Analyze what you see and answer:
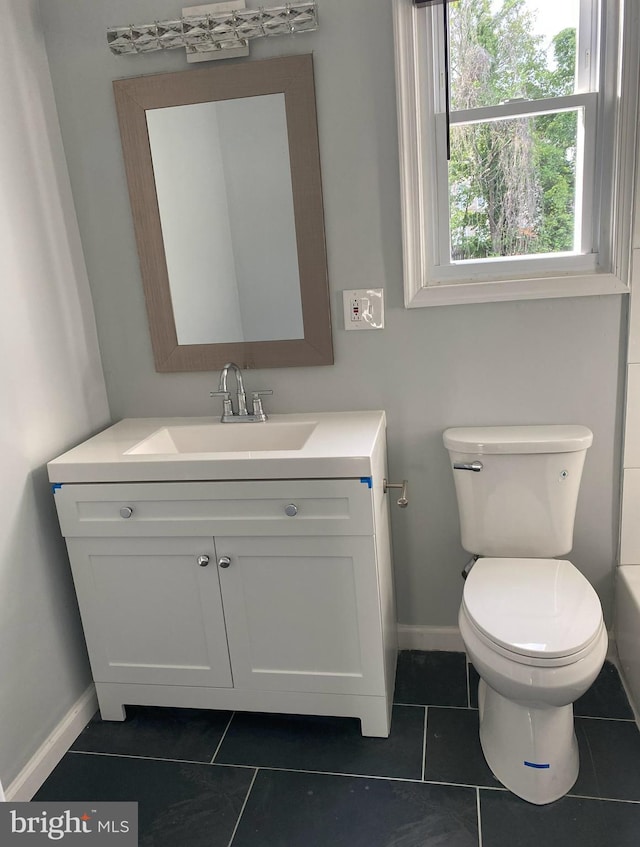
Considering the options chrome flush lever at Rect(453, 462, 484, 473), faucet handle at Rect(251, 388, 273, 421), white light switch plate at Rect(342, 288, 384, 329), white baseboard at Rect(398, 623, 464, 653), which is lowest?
white baseboard at Rect(398, 623, 464, 653)

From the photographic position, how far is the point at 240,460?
1634mm

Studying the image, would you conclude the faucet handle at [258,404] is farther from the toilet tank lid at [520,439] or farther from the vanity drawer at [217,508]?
the toilet tank lid at [520,439]

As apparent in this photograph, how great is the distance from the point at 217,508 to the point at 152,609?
389mm

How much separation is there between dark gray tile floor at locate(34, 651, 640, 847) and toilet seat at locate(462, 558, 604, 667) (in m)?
0.42

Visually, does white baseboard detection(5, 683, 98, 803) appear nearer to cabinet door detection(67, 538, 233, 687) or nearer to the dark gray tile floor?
the dark gray tile floor

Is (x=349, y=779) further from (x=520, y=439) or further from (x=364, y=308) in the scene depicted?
(x=364, y=308)

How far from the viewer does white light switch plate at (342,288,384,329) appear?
6.30ft

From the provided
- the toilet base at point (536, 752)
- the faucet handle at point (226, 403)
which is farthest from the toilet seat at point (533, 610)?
the faucet handle at point (226, 403)

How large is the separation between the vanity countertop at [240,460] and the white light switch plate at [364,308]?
285mm

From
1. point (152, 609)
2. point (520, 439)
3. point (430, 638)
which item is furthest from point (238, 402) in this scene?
point (430, 638)

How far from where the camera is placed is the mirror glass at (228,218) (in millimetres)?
1870

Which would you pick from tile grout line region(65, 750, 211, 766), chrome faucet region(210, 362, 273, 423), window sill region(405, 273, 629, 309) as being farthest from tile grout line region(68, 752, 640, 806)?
window sill region(405, 273, 629, 309)

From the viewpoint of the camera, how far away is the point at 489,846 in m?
1.46

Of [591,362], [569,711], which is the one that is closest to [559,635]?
[569,711]
